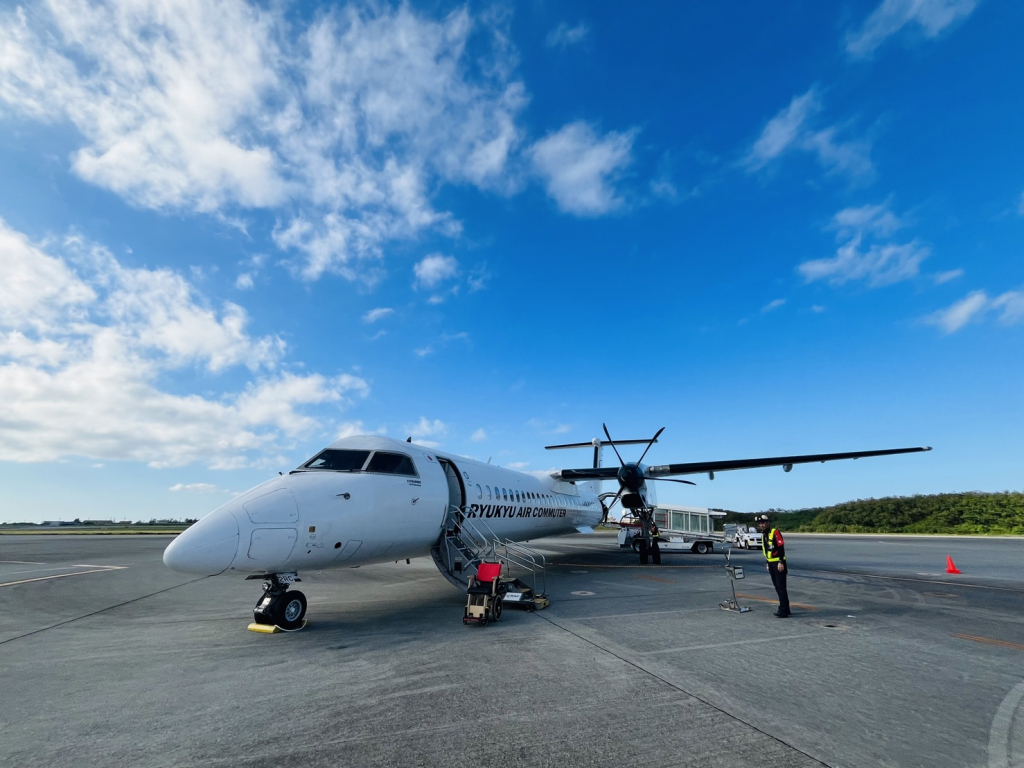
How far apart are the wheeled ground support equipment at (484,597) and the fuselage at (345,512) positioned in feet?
5.18

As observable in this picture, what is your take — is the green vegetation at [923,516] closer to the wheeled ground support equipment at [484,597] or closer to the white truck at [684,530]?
the white truck at [684,530]

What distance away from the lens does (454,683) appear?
506cm

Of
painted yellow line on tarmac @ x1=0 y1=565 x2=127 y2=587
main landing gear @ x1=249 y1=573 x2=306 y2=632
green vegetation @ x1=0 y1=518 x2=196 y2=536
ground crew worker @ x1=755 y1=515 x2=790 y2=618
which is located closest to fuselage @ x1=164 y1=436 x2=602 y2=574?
main landing gear @ x1=249 y1=573 x2=306 y2=632

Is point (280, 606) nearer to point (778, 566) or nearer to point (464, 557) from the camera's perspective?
point (464, 557)

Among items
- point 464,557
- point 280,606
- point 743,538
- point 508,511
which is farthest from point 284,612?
point 743,538

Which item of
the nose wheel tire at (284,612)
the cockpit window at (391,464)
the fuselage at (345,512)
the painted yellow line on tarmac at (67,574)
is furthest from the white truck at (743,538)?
the painted yellow line on tarmac at (67,574)

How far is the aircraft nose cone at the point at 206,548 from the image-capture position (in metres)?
6.26

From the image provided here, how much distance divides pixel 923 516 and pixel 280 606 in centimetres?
5786

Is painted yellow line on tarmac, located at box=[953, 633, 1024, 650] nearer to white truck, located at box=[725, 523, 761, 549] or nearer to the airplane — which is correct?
the airplane

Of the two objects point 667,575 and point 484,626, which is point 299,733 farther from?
point 667,575

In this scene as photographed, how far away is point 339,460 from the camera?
877 centimetres

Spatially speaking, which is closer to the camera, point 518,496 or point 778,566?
point 778,566

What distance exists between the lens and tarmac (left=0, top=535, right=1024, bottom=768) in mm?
3648

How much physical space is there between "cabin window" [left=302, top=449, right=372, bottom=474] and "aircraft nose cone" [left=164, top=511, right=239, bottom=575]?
1.99 metres
